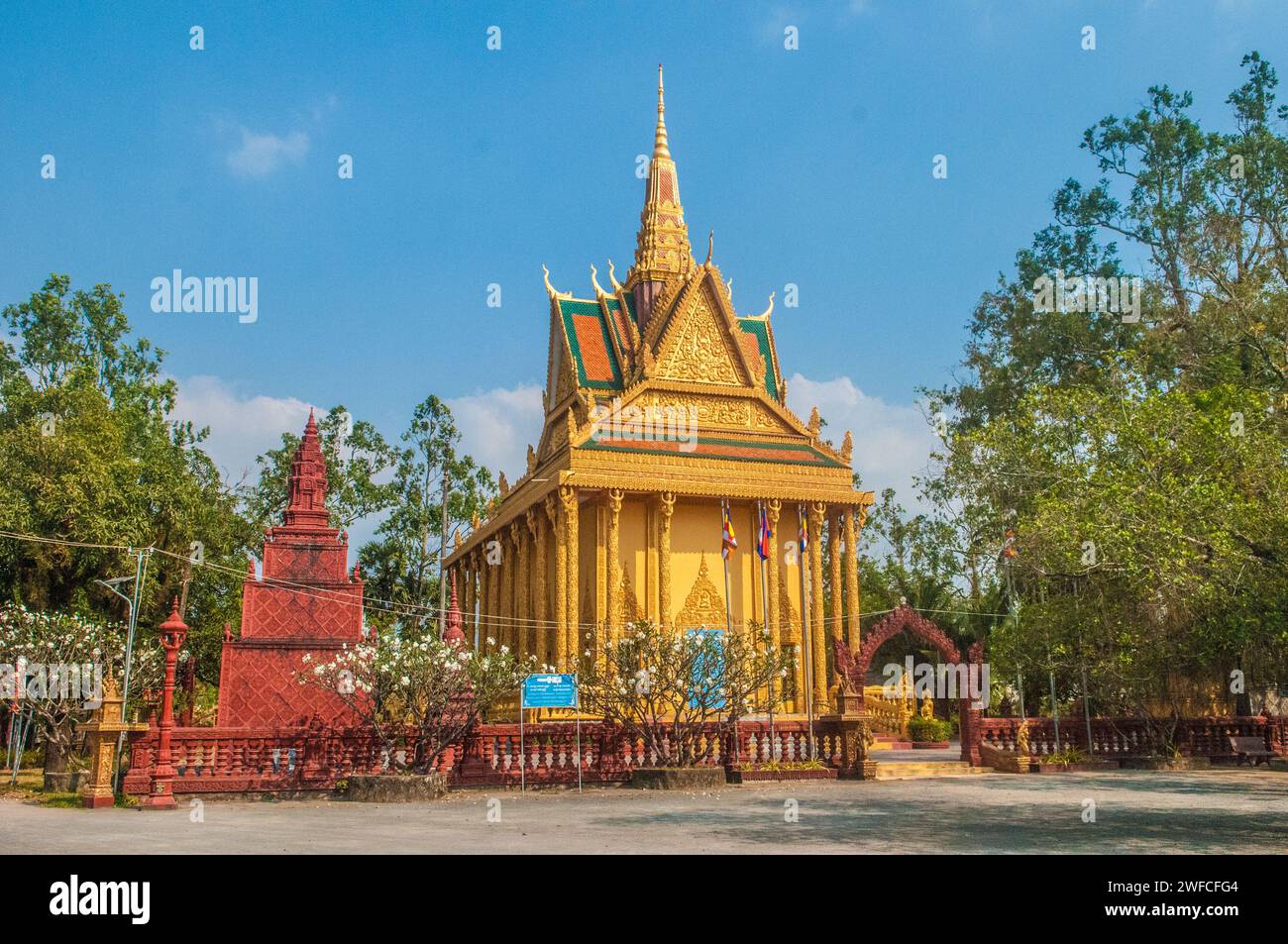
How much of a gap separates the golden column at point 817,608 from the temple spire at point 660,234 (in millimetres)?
→ 8683

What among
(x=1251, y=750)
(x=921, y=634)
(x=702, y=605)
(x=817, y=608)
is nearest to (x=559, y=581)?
(x=702, y=605)

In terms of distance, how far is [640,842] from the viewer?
9.99 meters

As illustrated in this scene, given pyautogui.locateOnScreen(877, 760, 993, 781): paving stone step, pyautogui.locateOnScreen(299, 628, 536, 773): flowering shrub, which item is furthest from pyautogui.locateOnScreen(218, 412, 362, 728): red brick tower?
pyautogui.locateOnScreen(877, 760, 993, 781): paving stone step

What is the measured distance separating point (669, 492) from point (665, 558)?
168cm

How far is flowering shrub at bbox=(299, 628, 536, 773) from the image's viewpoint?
17500 millimetres

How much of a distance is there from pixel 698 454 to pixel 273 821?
1757 cm

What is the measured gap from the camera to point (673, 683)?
18.9m

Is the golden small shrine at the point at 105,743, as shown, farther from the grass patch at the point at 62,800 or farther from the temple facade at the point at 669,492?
the temple facade at the point at 669,492

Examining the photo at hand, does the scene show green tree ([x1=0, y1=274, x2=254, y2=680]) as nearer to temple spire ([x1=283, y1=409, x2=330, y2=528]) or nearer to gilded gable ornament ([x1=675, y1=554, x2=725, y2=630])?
temple spire ([x1=283, y1=409, x2=330, y2=528])

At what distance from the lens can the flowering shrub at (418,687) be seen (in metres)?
17.5

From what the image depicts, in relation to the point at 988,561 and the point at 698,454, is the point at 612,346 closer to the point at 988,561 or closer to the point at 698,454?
the point at 698,454

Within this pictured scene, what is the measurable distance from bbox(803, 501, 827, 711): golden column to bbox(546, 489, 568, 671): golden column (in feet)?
21.6

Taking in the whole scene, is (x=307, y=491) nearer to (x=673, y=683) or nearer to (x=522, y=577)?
(x=522, y=577)

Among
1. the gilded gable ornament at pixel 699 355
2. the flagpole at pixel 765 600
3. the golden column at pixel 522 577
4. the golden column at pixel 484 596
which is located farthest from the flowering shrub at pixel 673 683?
the golden column at pixel 484 596
